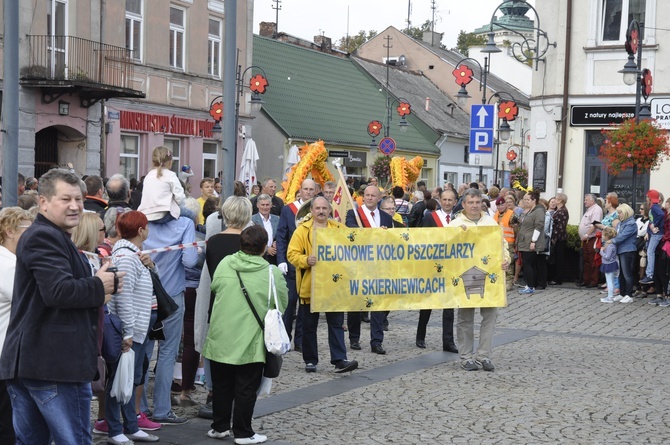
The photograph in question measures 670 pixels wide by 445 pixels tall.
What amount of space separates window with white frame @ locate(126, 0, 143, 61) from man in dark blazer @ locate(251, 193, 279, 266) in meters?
18.2

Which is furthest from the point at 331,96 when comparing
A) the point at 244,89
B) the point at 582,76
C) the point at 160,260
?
the point at 160,260

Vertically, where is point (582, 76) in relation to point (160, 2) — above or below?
below

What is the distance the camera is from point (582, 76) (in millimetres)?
26547

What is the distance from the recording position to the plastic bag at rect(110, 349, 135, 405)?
23.2ft

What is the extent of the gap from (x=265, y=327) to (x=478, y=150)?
40.4 ft

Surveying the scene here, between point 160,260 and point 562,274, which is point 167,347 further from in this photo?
point 562,274

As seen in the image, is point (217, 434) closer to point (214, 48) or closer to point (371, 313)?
point (371, 313)

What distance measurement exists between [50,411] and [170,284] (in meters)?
3.42

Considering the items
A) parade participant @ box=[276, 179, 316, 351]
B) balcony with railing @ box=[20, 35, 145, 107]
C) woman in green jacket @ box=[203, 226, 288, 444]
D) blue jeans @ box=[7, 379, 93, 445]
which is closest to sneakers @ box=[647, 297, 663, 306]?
parade participant @ box=[276, 179, 316, 351]

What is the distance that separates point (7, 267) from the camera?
620cm

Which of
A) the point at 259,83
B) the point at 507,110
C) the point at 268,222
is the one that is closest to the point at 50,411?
the point at 268,222

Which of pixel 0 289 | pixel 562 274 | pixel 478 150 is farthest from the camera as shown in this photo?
pixel 562 274

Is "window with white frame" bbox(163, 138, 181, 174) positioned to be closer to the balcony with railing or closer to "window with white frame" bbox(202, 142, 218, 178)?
"window with white frame" bbox(202, 142, 218, 178)

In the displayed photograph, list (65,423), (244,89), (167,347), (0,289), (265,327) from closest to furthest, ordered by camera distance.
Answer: (65,423) → (0,289) → (265,327) → (167,347) → (244,89)
